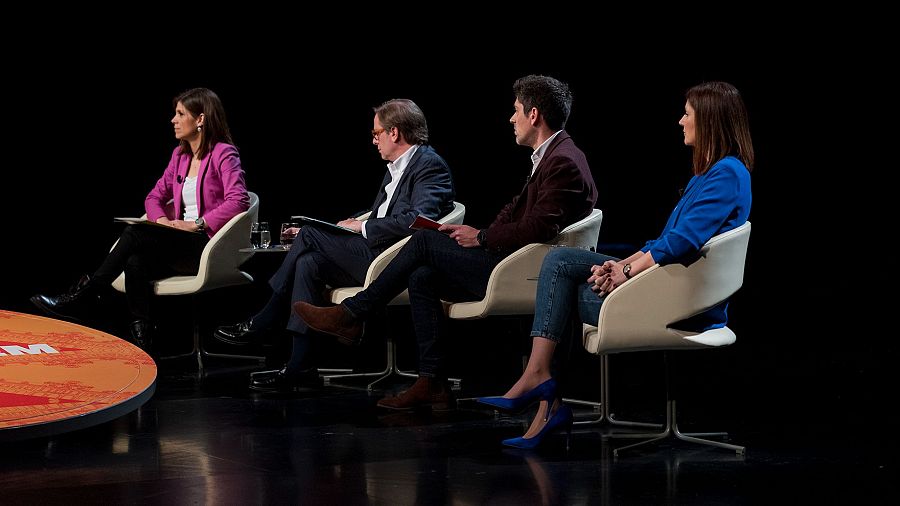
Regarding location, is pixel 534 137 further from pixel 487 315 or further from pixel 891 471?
pixel 891 471

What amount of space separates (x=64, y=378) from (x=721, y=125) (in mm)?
1963

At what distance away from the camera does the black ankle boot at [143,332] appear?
4887mm

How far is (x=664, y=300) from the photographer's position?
3018mm

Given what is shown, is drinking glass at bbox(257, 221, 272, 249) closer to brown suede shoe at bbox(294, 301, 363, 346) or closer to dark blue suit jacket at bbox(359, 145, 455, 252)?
dark blue suit jacket at bbox(359, 145, 455, 252)

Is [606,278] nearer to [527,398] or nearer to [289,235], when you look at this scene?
[527,398]

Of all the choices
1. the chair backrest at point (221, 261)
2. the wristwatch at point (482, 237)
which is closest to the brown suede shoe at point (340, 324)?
the wristwatch at point (482, 237)

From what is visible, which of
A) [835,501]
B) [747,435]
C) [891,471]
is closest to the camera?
[835,501]

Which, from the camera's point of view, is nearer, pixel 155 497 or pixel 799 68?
pixel 155 497

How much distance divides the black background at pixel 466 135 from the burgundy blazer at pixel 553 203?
51.9 inches

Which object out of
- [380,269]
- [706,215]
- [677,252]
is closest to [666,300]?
[677,252]

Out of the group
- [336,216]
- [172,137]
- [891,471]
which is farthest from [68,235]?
[891,471]

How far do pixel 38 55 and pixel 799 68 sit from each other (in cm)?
421

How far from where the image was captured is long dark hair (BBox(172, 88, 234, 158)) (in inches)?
205

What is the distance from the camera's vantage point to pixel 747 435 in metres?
3.27
